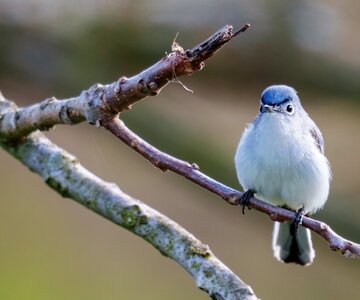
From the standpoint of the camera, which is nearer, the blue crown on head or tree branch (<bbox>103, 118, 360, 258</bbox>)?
tree branch (<bbox>103, 118, 360, 258</bbox>)

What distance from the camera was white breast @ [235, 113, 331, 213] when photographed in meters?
2.51

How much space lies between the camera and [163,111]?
380 cm

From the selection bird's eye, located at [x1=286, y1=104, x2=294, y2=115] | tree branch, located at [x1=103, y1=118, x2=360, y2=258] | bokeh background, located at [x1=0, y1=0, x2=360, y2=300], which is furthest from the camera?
bokeh background, located at [x1=0, y1=0, x2=360, y2=300]

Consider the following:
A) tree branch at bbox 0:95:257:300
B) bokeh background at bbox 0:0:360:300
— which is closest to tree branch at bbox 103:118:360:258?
tree branch at bbox 0:95:257:300

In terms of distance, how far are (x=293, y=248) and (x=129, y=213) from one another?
0.83 metres

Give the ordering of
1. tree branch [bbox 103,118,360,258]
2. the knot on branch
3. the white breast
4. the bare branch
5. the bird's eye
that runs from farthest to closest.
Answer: the bird's eye, the white breast, the knot on branch, tree branch [bbox 103,118,360,258], the bare branch

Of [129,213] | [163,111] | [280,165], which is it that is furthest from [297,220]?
[163,111]

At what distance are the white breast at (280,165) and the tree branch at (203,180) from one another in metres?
0.65

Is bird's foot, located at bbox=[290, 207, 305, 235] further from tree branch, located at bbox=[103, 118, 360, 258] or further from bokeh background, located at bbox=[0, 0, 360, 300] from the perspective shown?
bokeh background, located at bbox=[0, 0, 360, 300]

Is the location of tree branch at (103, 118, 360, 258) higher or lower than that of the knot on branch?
lower

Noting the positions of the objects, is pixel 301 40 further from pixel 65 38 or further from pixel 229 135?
pixel 65 38

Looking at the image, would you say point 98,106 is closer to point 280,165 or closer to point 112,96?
point 112,96

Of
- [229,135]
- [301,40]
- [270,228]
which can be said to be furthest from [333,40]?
[270,228]

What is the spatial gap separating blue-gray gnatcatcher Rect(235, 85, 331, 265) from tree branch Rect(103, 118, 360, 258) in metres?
0.66
